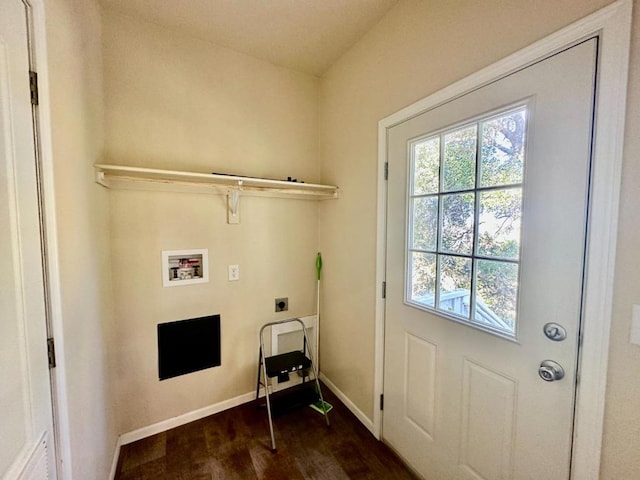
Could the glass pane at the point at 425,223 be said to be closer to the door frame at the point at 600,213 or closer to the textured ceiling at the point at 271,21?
the door frame at the point at 600,213

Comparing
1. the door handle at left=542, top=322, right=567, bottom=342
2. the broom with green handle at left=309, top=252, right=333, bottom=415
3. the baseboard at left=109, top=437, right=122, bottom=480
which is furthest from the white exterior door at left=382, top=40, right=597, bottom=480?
the baseboard at left=109, top=437, right=122, bottom=480

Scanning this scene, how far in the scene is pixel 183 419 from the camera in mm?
1928

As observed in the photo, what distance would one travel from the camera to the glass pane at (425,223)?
141cm

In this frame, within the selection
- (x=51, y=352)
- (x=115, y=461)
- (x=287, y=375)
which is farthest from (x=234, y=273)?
(x=115, y=461)

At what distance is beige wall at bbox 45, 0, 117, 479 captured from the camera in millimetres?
969

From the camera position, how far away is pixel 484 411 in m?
1.20

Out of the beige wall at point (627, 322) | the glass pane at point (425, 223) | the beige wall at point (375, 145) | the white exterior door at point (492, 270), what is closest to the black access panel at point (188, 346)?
the beige wall at point (375, 145)

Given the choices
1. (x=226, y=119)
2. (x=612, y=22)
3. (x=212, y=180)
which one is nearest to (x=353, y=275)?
(x=212, y=180)

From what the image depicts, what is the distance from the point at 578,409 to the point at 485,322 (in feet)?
1.26

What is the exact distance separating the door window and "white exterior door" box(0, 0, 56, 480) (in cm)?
161

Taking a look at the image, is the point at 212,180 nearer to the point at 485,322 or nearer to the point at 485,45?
the point at 485,45

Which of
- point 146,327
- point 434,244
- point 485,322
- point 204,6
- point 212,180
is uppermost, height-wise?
point 204,6

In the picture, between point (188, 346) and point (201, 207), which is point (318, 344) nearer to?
point (188, 346)

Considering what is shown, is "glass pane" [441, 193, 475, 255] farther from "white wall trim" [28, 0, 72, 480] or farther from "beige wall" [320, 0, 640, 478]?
"white wall trim" [28, 0, 72, 480]
